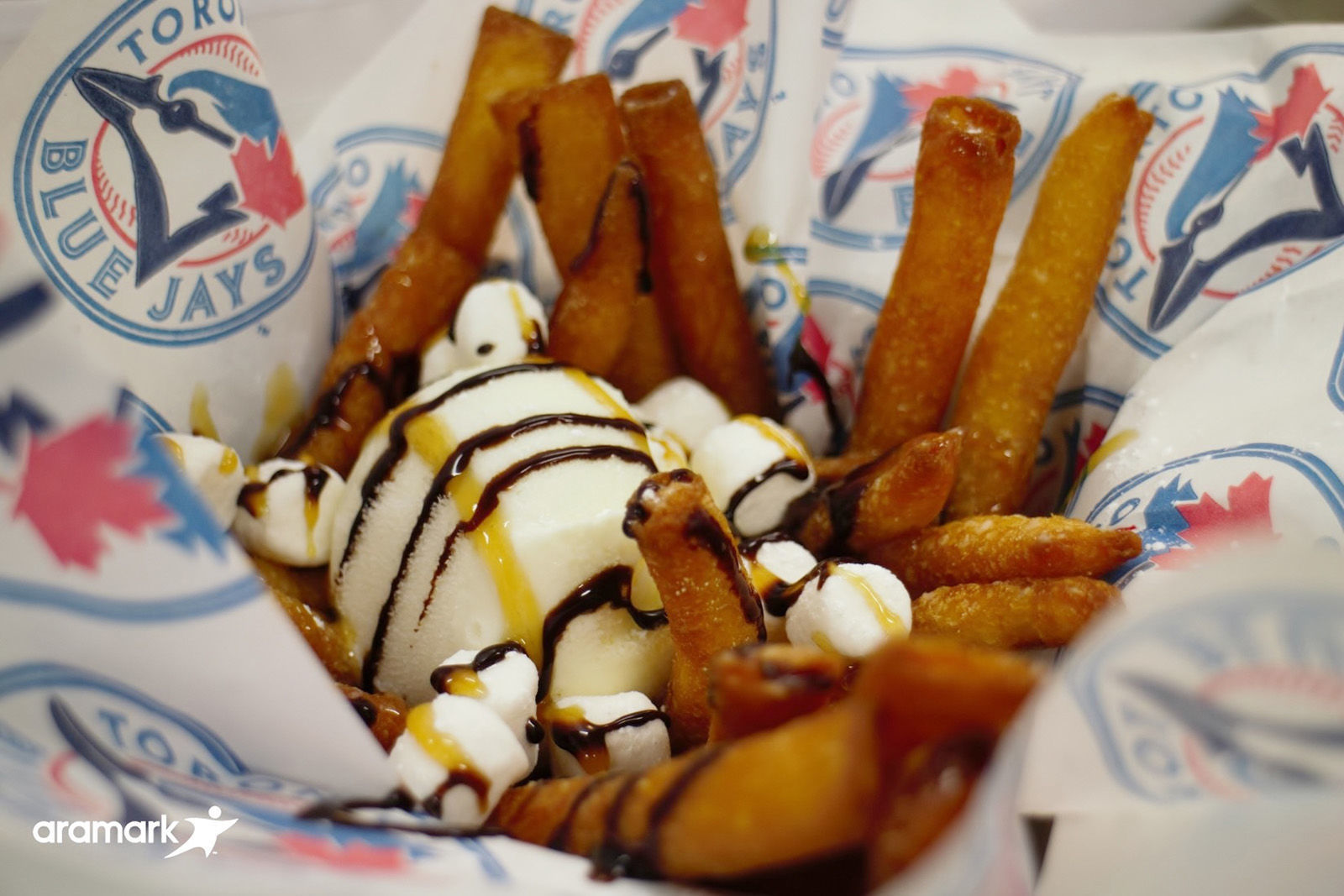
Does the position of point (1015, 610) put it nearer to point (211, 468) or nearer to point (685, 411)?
point (685, 411)

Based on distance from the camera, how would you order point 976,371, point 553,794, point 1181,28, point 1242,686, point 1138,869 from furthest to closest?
point 1181,28, point 976,371, point 553,794, point 1138,869, point 1242,686

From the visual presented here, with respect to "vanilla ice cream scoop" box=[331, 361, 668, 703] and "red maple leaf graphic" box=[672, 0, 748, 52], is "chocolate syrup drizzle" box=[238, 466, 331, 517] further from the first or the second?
"red maple leaf graphic" box=[672, 0, 748, 52]

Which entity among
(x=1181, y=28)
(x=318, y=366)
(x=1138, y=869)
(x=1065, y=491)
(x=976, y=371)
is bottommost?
(x=1065, y=491)

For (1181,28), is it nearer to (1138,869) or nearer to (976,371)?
(976,371)

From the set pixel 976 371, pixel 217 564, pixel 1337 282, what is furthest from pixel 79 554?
pixel 1337 282

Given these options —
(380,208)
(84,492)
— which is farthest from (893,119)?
(84,492)

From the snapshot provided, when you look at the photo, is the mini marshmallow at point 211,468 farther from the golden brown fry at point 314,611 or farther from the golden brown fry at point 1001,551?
the golden brown fry at point 1001,551

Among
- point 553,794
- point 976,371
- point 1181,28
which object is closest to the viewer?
point 553,794
